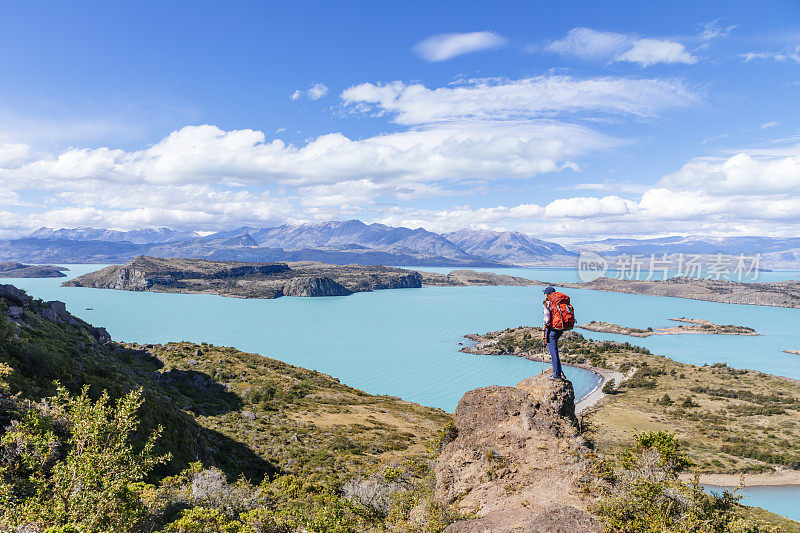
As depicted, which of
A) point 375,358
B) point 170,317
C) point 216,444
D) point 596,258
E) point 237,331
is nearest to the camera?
point 596,258

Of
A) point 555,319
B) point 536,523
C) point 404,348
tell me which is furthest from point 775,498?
point 404,348

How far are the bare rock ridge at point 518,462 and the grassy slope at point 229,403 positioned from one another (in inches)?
687

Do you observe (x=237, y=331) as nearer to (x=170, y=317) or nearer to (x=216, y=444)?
(x=170, y=317)

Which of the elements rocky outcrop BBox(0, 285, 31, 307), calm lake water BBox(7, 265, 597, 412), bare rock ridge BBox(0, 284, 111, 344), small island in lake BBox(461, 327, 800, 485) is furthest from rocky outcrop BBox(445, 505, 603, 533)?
calm lake water BBox(7, 265, 597, 412)

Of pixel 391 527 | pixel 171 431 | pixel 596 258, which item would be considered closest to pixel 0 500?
pixel 391 527

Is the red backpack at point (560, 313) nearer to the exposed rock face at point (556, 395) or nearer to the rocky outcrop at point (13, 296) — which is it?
the exposed rock face at point (556, 395)

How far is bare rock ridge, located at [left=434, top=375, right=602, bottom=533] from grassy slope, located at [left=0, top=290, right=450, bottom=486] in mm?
17445

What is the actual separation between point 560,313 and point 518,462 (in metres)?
5.16

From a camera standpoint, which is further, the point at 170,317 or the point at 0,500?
the point at 170,317

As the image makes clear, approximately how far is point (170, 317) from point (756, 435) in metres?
216

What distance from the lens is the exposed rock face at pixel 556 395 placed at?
13.0 metres

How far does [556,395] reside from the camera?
520 inches

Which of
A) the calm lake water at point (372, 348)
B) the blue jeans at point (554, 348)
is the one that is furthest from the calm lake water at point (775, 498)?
the blue jeans at point (554, 348)

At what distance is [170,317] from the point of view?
194000 mm
